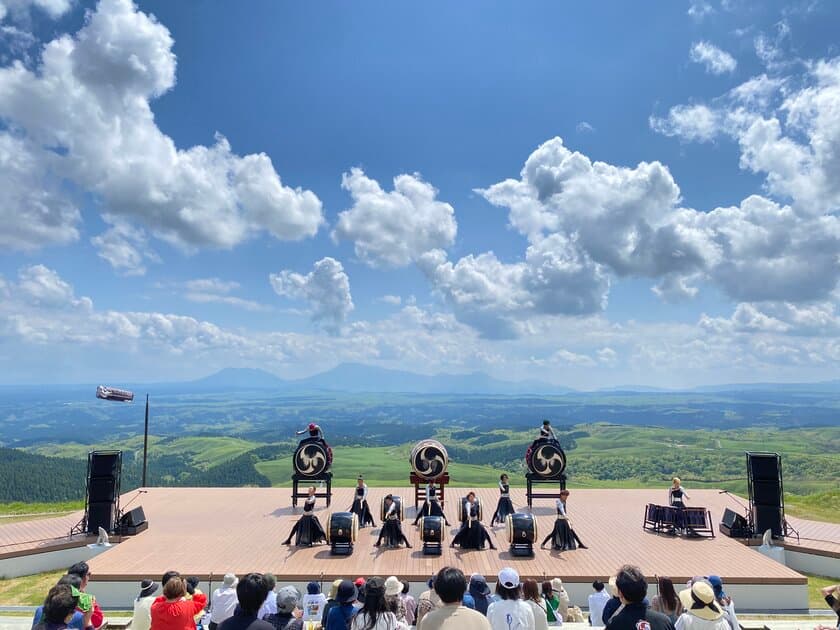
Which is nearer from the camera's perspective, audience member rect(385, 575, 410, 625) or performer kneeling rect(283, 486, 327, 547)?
audience member rect(385, 575, 410, 625)

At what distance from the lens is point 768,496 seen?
17.4 m

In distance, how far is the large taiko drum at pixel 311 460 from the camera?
69.4 feet

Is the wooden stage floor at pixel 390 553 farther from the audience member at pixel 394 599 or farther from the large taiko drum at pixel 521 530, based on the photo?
the audience member at pixel 394 599

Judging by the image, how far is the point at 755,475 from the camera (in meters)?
17.5

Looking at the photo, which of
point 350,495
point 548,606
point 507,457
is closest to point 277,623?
point 548,606

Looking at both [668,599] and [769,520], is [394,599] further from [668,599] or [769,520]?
[769,520]

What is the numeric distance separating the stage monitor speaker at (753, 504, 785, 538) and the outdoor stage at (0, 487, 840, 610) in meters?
0.46

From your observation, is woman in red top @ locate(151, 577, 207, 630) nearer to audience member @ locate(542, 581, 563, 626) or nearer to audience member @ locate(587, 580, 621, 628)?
audience member @ locate(542, 581, 563, 626)

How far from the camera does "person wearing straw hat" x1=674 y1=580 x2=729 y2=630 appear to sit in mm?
5707

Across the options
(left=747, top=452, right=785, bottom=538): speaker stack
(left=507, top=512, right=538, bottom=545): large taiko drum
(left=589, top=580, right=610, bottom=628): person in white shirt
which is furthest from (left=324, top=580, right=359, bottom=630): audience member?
(left=747, top=452, right=785, bottom=538): speaker stack

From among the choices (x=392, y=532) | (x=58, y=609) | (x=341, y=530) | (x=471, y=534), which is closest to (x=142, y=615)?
(x=58, y=609)

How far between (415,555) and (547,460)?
726cm

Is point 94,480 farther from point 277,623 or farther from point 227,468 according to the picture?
point 227,468

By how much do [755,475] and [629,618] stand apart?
15.2 metres
